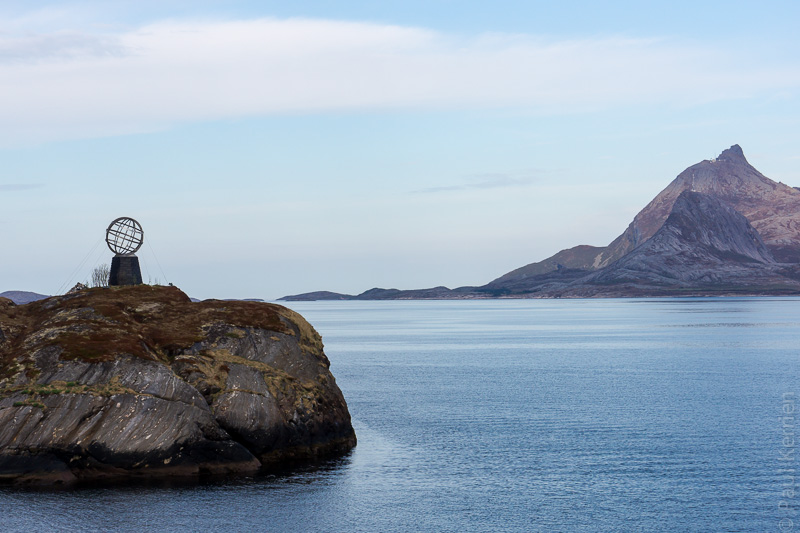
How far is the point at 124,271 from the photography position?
287 feet

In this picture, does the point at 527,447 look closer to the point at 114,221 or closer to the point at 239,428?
the point at 239,428

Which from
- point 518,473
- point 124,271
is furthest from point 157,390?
point 124,271

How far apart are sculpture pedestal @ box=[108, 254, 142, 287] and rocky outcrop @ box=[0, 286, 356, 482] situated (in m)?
10.5

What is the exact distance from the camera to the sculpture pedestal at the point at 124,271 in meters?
87.2

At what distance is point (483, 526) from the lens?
47.5 meters

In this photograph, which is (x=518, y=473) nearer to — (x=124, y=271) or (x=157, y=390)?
(x=157, y=390)

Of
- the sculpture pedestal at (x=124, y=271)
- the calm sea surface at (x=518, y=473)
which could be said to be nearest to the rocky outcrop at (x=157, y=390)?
the calm sea surface at (x=518, y=473)

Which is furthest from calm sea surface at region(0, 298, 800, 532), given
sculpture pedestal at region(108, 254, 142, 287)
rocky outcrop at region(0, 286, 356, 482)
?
sculpture pedestal at region(108, 254, 142, 287)

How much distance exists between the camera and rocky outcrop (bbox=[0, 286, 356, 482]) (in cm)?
5741

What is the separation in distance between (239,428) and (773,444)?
4370cm

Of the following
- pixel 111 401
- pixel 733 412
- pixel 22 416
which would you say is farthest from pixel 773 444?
pixel 22 416

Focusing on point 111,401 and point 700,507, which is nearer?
point 700,507

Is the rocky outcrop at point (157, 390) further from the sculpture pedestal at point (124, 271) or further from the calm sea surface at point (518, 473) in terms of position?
the sculpture pedestal at point (124, 271)

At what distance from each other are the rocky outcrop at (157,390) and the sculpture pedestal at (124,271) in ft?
34.5
